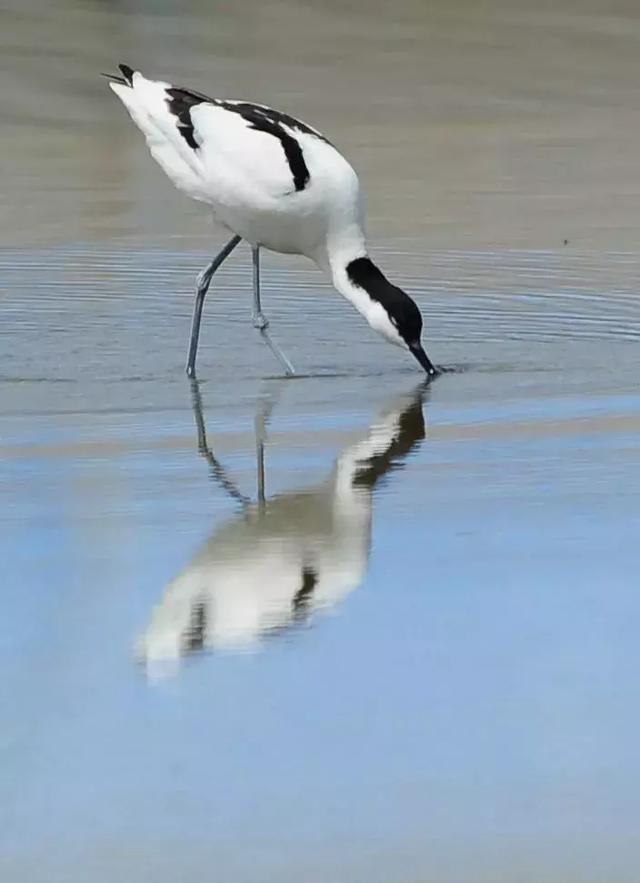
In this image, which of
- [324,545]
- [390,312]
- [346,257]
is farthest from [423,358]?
[324,545]

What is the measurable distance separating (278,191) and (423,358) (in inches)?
34.5

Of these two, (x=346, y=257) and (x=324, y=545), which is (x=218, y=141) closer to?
(x=346, y=257)

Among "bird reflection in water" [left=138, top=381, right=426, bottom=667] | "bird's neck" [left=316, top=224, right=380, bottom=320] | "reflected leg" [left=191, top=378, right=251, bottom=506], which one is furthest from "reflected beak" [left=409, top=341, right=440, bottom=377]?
"bird reflection in water" [left=138, top=381, right=426, bottom=667]

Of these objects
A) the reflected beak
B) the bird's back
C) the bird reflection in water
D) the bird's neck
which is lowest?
the reflected beak

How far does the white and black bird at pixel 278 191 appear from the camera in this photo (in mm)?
8406

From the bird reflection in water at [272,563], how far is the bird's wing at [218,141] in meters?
1.86

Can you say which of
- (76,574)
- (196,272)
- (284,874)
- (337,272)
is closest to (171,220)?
(196,272)

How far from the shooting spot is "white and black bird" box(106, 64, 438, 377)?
8406mm

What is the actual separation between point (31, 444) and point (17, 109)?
782 cm

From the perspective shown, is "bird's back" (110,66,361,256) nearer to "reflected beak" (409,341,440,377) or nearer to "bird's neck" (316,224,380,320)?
"bird's neck" (316,224,380,320)

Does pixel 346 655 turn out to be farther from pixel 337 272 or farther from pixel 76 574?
pixel 337 272

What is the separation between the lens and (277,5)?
58.9 ft

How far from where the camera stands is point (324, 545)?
5.64m

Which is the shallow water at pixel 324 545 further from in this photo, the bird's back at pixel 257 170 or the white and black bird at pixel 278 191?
the bird's back at pixel 257 170
